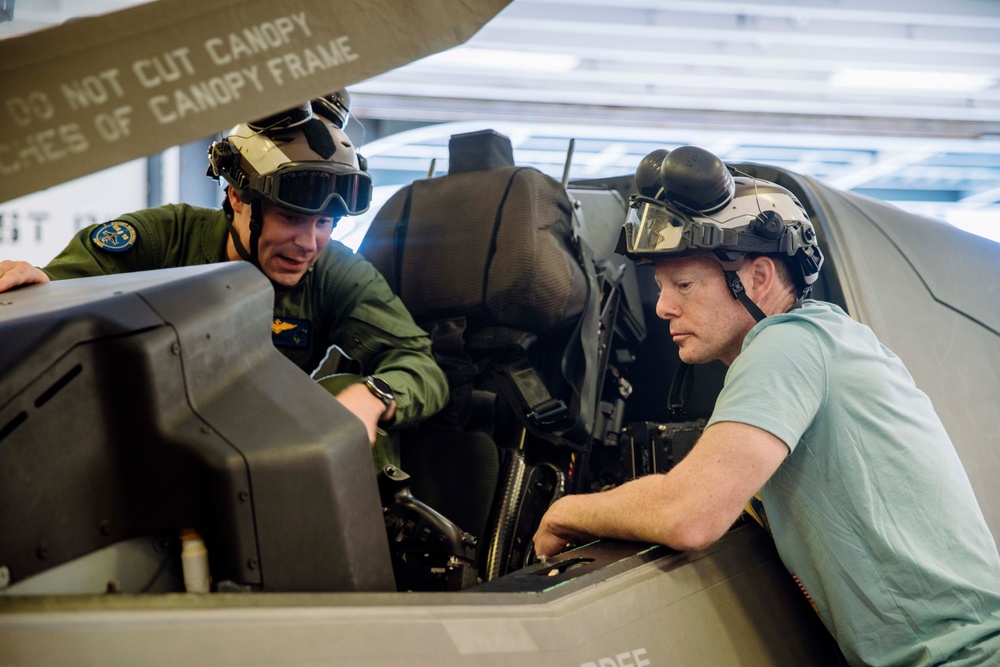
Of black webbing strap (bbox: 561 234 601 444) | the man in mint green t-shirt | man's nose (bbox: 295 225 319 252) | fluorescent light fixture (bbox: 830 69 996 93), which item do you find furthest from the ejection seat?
fluorescent light fixture (bbox: 830 69 996 93)

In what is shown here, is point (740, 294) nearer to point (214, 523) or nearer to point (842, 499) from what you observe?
point (842, 499)

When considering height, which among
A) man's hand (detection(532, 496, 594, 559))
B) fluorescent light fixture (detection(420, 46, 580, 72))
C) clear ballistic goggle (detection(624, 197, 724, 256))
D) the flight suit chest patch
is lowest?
man's hand (detection(532, 496, 594, 559))

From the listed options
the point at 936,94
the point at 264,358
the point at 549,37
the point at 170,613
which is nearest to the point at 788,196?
the point at 264,358

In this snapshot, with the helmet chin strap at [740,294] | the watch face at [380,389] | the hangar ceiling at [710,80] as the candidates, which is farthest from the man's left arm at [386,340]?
the hangar ceiling at [710,80]

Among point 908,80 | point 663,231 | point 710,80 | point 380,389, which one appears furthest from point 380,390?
point 908,80

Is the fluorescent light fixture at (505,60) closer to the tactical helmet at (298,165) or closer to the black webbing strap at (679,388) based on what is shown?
the tactical helmet at (298,165)

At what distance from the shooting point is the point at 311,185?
7.31 ft

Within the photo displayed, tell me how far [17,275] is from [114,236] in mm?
859

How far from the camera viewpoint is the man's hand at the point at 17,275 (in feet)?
5.30

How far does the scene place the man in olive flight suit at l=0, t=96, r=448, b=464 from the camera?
224cm

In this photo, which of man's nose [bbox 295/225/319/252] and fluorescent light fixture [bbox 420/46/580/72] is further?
fluorescent light fixture [bbox 420/46/580/72]

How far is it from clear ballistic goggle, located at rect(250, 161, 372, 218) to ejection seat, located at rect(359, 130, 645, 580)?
591mm

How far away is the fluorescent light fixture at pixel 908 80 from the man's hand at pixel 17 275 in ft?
23.6

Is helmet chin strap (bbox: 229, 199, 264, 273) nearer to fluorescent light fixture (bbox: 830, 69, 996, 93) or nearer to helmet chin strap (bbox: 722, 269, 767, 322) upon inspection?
helmet chin strap (bbox: 722, 269, 767, 322)
